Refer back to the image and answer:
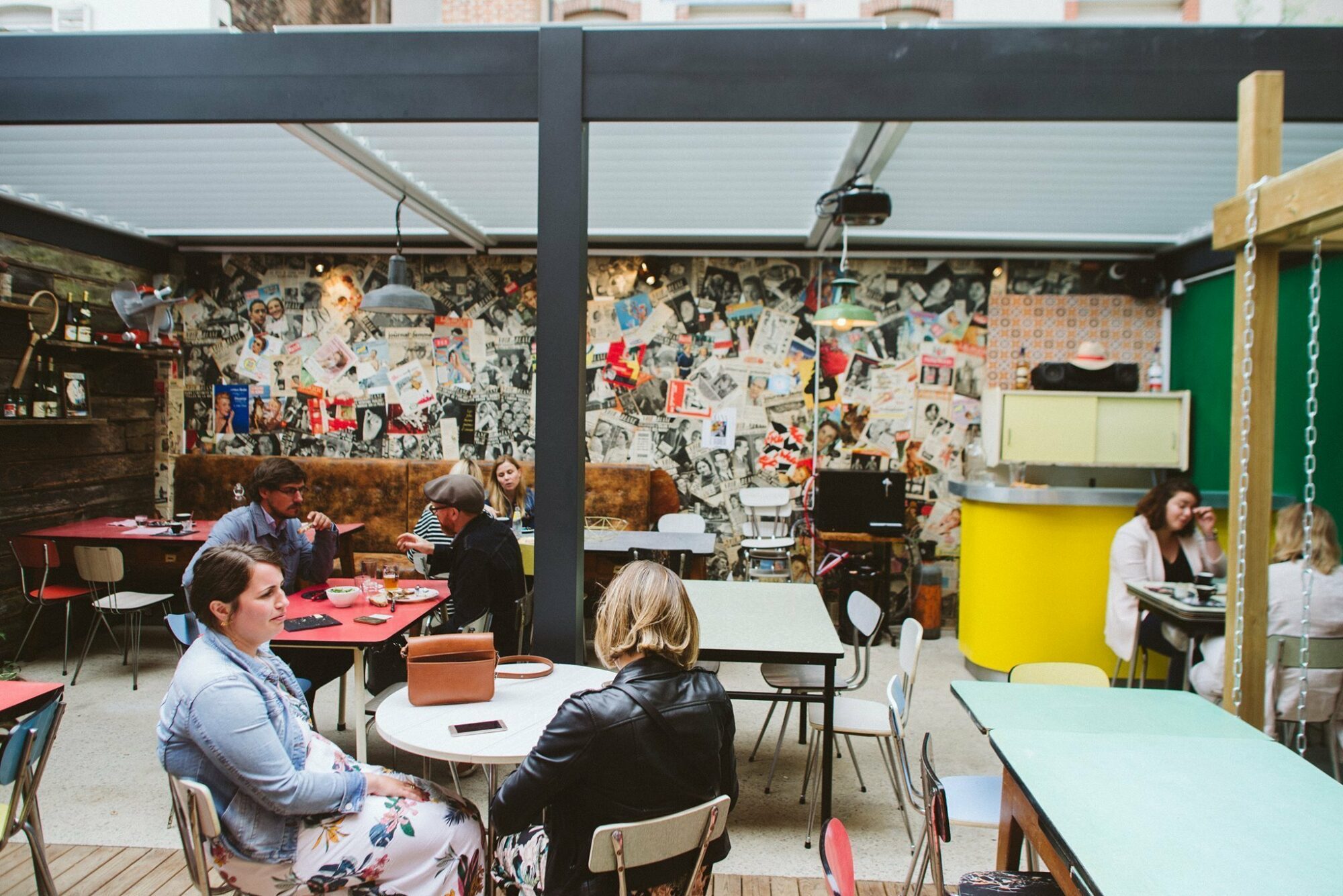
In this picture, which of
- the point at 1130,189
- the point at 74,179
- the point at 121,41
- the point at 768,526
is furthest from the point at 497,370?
the point at 1130,189

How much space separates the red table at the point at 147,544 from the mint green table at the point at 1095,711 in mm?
4749

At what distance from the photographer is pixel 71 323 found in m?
6.29

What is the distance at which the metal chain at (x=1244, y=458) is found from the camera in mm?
2713

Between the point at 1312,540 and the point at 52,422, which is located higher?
the point at 52,422

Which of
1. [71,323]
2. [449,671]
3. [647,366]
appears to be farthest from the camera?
[647,366]

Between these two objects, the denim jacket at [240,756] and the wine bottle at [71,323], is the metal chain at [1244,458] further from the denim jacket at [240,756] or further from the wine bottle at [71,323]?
the wine bottle at [71,323]

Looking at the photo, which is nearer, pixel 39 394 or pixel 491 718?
pixel 491 718

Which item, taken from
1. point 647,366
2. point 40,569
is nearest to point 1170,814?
point 647,366

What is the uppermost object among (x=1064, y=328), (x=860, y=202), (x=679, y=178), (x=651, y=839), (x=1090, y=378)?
(x=679, y=178)

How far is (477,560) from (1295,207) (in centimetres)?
360

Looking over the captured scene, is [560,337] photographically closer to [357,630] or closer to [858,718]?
[357,630]

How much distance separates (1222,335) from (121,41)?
294 inches

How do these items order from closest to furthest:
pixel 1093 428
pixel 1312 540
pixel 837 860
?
pixel 837 860
pixel 1312 540
pixel 1093 428

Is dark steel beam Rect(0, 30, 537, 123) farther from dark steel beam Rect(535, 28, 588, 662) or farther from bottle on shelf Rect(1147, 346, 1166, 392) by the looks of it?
bottle on shelf Rect(1147, 346, 1166, 392)
